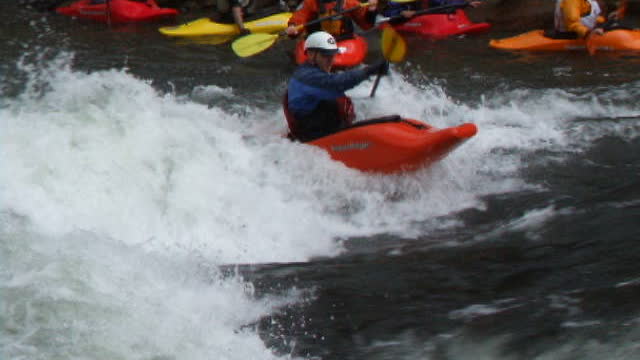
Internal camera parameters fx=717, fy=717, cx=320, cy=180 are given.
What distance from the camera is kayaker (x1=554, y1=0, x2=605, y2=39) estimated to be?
27.1 ft

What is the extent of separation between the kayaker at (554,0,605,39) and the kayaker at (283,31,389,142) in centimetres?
401

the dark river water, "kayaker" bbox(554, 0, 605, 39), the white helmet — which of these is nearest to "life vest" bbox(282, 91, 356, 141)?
the dark river water

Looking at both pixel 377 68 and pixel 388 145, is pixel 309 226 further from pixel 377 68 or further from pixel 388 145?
pixel 377 68

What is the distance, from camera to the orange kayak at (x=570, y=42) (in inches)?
327

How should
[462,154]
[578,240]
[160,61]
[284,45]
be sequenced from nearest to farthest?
[578,240]
[462,154]
[160,61]
[284,45]

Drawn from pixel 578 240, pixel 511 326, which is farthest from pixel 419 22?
pixel 511 326

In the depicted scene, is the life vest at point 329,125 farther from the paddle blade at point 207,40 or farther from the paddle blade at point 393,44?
the paddle blade at point 207,40

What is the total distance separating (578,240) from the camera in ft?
13.8

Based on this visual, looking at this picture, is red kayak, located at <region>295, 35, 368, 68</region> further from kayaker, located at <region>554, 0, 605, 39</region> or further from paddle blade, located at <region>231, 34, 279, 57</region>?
kayaker, located at <region>554, 0, 605, 39</region>

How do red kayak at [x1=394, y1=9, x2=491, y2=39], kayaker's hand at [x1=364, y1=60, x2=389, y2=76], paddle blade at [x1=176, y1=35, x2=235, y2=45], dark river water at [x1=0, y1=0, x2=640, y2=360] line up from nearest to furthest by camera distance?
dark river water at [x1=0, y1=0, x2=640, y2=360] < kayaker's hand at [x1=364, y1=60, x2=389, y2=76] < red kayak at [x1=394, y1=9, x2=491, y2=39] < paddle blade at [x1=176, y1=35, x2=235, y2=45]

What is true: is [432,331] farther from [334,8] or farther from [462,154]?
[334,8]

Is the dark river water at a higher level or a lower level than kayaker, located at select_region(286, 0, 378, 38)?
lower

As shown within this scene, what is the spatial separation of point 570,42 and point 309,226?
522 cm

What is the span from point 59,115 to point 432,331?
382 centimetres
